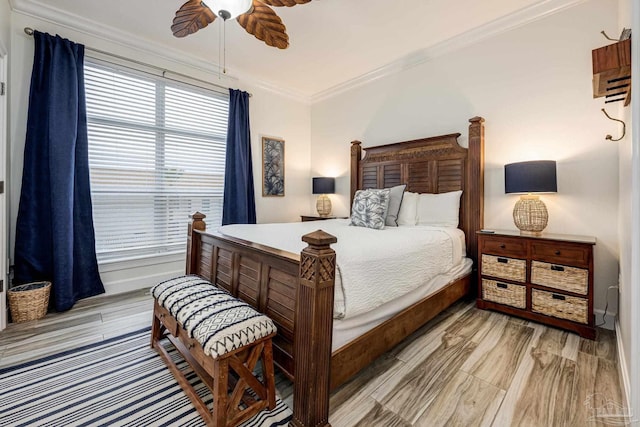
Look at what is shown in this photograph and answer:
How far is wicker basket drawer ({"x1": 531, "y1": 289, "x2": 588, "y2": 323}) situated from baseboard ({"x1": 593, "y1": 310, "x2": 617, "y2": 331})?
1.10 feet

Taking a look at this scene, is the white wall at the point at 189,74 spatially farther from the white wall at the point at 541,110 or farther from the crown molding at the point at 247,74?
the white wall at the point at 541,110

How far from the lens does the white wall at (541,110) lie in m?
2.32

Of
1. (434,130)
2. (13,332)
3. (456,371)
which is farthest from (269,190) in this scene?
(456,371)

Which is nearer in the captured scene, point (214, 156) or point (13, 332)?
point (13, 332)

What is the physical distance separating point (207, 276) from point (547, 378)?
2.48m

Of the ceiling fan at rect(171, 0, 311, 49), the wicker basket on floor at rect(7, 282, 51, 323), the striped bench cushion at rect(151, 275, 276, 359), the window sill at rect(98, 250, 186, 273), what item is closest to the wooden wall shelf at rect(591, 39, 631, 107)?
the ceiling fan at rect(171, 0, 311, 49)

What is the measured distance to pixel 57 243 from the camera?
2.61m

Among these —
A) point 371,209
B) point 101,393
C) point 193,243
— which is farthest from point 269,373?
point 371,209

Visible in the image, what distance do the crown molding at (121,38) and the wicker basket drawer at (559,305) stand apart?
4.32 metres

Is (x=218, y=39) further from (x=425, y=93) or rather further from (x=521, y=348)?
(x=521, y=348)

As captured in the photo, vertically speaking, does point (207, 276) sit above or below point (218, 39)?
below

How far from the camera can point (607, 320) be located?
7.49 ft

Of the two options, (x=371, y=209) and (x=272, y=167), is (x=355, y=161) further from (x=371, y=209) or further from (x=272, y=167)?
(x=371, y=209)

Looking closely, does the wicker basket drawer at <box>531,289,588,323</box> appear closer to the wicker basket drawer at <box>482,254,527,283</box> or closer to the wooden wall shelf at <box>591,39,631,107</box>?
the wicker basket drawer at <box>482,254,527,283</box>
